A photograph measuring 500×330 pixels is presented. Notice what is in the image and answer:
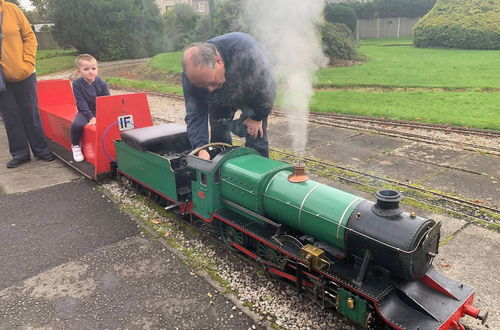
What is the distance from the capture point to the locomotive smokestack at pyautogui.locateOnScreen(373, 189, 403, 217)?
138 inches

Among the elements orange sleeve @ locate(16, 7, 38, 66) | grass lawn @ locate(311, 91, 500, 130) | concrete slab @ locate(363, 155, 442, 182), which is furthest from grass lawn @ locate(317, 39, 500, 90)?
orange sleeve @ locate(16, 7, 38, 66)

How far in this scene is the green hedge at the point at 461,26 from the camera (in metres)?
28.0

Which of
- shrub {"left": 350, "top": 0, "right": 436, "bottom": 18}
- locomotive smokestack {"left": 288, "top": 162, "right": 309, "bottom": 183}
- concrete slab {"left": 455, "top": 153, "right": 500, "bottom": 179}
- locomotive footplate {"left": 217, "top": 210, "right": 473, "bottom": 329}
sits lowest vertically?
concrete slab {"left": 455, "top": 153, "right": 500, "bottom": 179}

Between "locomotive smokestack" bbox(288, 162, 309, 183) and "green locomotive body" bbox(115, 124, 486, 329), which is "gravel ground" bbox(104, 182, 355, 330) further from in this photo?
"locomotive smokestack" bbox(288, 162, 309, 183)

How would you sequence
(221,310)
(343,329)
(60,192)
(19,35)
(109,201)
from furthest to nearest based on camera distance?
(19,35) < (60,192) < (109,201) < (221,310) < (343,329)

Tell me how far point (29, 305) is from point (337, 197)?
3537 millimetres

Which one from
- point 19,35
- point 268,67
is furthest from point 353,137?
point 19,35

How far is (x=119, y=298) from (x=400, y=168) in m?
5.89

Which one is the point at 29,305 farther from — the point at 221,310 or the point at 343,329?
the point at 343,329

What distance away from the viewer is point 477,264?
15.5 ft

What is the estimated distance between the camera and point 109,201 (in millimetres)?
6750

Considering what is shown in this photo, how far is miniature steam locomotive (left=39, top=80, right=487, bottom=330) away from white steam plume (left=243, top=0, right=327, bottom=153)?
2.19 meters

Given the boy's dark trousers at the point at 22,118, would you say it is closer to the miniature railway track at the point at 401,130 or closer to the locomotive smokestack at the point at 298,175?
the miniature railway track at the point at 401,130

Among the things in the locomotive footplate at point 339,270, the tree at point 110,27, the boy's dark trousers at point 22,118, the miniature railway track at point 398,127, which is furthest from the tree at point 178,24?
the locomotive footplate at point 339,270
